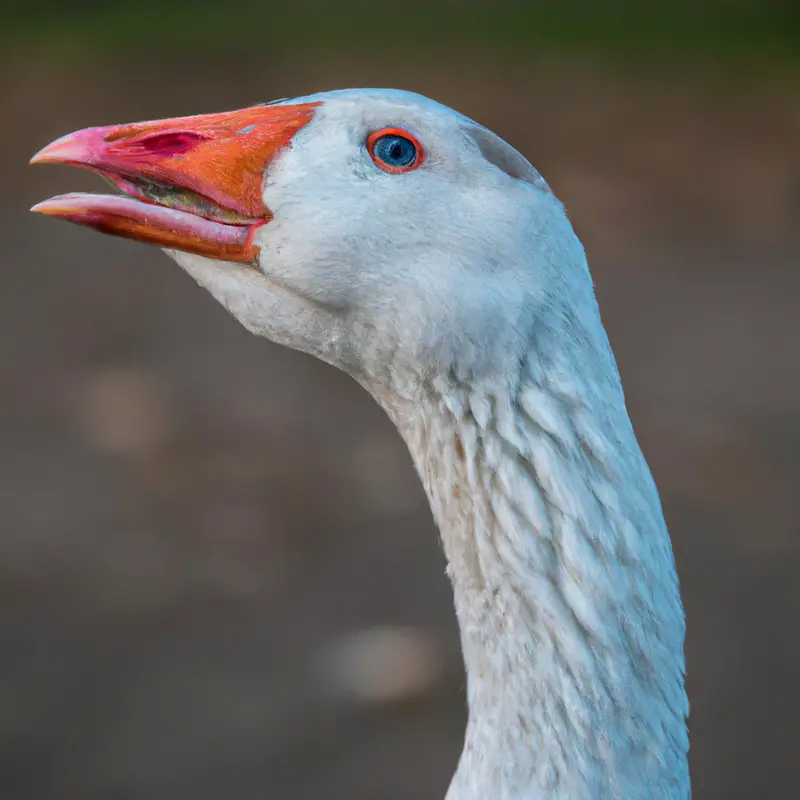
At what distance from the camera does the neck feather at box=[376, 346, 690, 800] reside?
5.46 feet

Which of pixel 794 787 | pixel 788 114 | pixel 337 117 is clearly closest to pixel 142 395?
pixel 794 787

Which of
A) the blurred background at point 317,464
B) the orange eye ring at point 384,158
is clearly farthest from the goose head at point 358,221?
the blurred background at point 317,464

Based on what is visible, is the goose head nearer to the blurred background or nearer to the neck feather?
the neck feather

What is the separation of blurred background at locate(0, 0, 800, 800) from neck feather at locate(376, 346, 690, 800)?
272 centimetres

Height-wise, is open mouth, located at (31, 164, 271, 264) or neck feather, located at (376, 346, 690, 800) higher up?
open mouth, located at (31, 164, 271, 264)

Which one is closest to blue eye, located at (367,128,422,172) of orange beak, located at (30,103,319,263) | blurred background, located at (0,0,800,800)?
orange beak, located at (30,103,319,263)

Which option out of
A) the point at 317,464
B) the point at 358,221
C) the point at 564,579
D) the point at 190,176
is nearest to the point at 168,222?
the point at 190,176

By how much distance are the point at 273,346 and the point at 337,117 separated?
18.1 feet

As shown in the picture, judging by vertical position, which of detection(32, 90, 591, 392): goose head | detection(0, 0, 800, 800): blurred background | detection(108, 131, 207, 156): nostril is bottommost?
detection(0, 0, 800, 800): blurred background

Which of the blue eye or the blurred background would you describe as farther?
the blurred background

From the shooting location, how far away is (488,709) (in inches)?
68.9

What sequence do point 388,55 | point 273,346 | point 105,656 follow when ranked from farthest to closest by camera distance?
point 388,55, point 273,346, point 105,656

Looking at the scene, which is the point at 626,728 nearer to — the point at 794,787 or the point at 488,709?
the point at 488,709

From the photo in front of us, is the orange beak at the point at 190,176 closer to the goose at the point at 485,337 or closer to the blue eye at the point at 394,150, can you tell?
the goose at the point at 485,337
